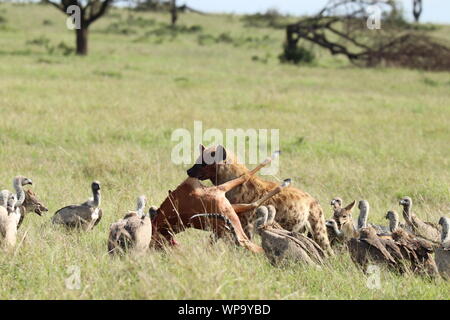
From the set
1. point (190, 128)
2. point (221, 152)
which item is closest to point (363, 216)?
point (221, 152)

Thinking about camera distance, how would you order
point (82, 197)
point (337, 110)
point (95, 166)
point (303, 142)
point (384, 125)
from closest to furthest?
point (82, 197) < point (95, 166) < point (303, 142) < point (384, 125) < point (337, 110)

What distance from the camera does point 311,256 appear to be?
5832 mm

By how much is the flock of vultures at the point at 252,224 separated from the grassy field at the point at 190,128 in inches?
6.3

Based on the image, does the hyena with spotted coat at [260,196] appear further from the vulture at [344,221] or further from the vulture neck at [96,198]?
the vulture neck at [96,198]

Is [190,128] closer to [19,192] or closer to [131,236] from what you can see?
[19,192]

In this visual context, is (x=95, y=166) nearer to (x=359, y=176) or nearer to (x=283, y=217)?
(x=359, y=176)

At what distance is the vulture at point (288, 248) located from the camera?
5.71 meters

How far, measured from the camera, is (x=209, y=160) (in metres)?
6.59

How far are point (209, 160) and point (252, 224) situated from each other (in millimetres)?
701

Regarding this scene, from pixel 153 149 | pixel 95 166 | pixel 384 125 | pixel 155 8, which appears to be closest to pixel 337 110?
pixel 384 125

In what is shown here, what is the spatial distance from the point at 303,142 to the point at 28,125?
17.9 ft

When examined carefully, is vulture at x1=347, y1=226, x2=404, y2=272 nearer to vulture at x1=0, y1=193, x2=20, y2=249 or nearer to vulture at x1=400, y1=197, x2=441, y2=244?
vulture at x1=400, y1=197, x2=441, y2=244

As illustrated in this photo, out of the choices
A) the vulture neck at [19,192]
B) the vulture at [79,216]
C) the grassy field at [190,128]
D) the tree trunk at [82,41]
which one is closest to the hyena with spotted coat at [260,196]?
the grassy field at [190,128]

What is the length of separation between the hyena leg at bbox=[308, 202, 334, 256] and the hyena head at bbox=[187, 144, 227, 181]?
0.95 meters
